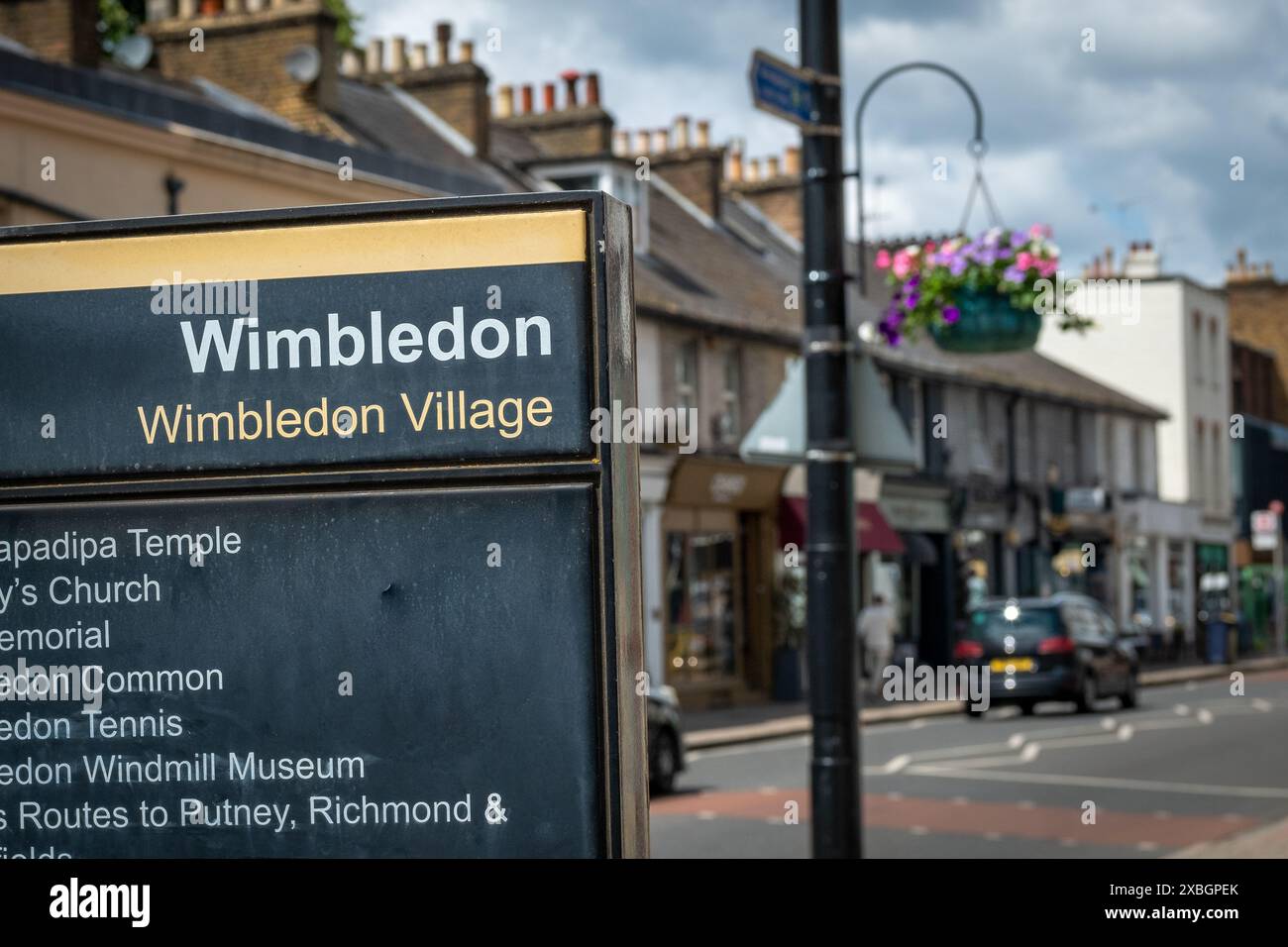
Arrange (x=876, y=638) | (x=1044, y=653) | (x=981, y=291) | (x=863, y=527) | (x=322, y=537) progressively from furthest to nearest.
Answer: (x=863, y=527) → (x=876, y=638) → (x=1044, y=653) → (x=981, y=291) → (x=322, y=537)

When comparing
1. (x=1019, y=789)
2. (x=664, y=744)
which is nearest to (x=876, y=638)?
(x=1019, y=789)

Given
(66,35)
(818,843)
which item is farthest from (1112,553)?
(818,843)

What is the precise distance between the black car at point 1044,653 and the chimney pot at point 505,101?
14770 millimetres

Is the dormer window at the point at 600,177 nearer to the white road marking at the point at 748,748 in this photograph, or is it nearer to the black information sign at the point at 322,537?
the white road marking at the point at 748,748

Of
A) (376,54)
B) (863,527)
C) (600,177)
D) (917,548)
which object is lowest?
(917,548)

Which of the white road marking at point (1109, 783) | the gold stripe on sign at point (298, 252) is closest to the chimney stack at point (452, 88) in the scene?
the white road marking at point (1109, 783)

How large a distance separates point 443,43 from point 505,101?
11.0 ft

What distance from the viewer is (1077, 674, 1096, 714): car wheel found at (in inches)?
987

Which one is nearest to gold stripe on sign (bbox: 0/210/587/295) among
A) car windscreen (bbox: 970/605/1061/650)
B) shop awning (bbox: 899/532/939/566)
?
car windscreen (bbox: 970/605/1061/650)

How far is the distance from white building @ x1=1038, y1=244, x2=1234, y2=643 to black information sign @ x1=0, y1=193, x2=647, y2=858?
49.4 metres

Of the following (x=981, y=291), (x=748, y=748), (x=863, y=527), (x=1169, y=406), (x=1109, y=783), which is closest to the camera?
(x=981, y=291)

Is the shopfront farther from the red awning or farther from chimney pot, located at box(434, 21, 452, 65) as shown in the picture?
chimney pot, located at box(434, 21, 452, 65)

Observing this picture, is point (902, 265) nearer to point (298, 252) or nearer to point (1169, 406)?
point (298, 252)

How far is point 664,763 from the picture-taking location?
15.4 meters
